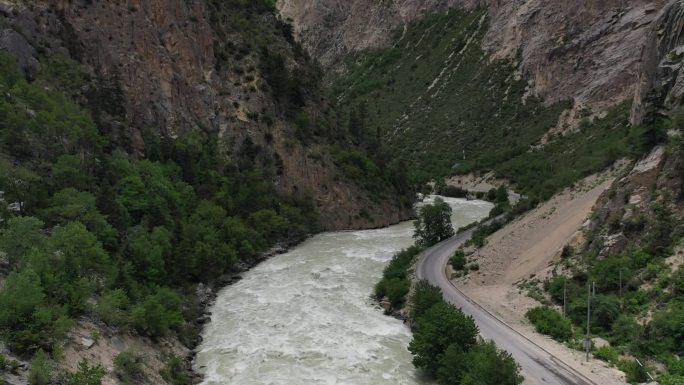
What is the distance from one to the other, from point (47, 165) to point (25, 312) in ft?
42.7

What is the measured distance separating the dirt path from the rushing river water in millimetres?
5932

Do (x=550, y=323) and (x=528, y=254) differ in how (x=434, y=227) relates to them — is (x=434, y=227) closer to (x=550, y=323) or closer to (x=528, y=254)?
(x=528, y=254)

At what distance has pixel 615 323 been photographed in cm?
2259

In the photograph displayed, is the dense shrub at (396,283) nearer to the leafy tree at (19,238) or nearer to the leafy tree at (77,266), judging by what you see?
the leafy tree at (77,266)

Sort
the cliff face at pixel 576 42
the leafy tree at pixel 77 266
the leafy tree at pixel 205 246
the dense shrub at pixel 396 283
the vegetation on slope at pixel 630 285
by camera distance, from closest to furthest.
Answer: the vegetation on slope at pixel 630 285 → the leafy tree at pixel 77 266 → the dense shrub at pixel 396 283 → the leafy tree at pixel 205 246 → the cliff face at pixel 576 42

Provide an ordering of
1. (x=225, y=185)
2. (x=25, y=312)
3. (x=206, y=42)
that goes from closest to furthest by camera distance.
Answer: (x=25, y=312), (x=225, y=185), (x=206, y=42)

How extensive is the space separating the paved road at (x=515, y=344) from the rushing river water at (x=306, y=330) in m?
3.93

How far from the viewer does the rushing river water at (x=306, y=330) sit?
2306cm

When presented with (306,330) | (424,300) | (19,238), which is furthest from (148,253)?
(424,300)

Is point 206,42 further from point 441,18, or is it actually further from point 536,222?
point 441,18

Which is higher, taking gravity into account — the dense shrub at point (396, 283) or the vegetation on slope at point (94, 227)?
the vegetation on slope at point (94, 227)

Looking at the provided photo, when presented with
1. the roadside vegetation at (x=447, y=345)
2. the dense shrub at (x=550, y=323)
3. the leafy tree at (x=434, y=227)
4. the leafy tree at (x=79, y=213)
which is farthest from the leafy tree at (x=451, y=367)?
the leafy tree at (x=434, y=227)

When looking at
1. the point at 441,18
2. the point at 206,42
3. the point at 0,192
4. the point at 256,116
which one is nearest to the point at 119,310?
the point at 0,192

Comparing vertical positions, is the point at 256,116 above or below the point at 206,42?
below
